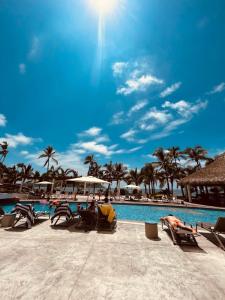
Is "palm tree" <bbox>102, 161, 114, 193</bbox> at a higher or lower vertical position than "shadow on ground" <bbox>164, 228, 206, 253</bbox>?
higher

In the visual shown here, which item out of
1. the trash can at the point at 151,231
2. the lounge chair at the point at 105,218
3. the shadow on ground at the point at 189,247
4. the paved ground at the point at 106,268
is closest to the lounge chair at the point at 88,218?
the lounge chair at the point at 105,218

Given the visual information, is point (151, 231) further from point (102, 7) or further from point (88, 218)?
point (102, 7)

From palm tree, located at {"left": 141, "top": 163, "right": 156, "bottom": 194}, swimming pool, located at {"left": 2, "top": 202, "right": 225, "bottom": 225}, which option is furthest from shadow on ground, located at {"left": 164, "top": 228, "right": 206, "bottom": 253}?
palm tree, located at {"left": 141, "top": 163, "right": 156, "bottom": 194}

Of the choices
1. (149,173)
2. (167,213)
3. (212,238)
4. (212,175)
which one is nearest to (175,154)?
(149,173)

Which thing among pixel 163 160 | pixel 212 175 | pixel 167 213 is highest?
pixel 163 160

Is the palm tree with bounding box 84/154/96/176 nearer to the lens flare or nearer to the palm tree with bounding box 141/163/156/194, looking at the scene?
the palm tree with bounding box 141/163/156/194

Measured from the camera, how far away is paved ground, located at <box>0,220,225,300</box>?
245cm

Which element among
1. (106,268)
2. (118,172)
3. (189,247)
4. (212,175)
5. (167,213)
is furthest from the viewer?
(118,172)

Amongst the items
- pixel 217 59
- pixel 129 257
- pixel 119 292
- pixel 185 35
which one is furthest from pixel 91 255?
pixel 217 59

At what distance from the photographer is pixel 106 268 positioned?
317 centimetres

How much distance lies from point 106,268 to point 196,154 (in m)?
37.8

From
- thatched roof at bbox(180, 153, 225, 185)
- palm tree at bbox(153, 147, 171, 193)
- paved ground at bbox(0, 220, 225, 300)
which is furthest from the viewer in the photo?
palm tree at bbox(153, 147, 171, 193)

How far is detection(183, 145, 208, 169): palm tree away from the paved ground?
113 ft

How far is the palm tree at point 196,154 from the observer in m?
35.3
